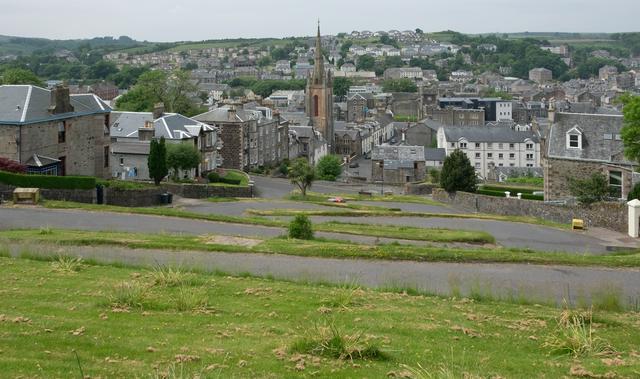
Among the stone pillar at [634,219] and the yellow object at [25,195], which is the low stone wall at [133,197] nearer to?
the yellow object at [25,195]

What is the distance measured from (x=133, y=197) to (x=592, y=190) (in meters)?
23.5

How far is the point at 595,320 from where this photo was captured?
1447cm

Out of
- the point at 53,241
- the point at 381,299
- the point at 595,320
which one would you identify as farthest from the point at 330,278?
the point at 53,241

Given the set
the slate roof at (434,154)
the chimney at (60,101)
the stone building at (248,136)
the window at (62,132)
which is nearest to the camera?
the chimney at (60,101)

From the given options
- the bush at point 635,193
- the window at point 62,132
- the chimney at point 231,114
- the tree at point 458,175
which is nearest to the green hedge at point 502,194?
the tree at point 458,175

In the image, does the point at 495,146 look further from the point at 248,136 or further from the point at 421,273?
the point at 421,273

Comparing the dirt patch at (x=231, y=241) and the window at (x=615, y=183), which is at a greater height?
the window at (x=615, y=183)

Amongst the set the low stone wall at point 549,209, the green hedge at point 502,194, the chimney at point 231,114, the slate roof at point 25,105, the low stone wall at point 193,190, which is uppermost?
the chimney at point 231,114

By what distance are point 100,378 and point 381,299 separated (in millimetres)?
6925

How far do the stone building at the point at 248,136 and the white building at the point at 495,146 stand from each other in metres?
21.7

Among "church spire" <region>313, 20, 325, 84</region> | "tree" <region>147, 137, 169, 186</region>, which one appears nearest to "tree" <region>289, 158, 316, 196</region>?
"tree" <region>147, 137, 169, 186</region>

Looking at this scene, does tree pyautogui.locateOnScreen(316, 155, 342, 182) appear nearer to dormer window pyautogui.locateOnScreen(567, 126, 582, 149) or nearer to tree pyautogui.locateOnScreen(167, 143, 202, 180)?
tree pyautogui.locateOnScreen(167, 143, 202, 180)

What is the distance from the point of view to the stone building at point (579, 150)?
45.7 metres

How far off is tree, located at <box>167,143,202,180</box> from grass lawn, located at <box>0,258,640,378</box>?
38.5 meters
